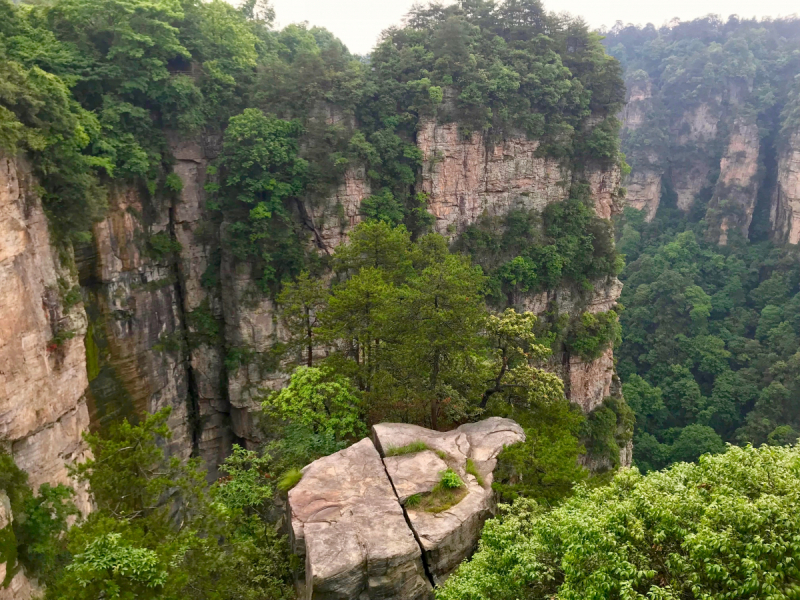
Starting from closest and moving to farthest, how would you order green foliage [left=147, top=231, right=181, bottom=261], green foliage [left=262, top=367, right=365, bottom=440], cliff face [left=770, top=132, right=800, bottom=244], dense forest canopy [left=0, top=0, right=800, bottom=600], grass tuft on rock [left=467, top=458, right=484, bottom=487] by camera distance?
1. dense forest canopy [left=0, top=0, right=800, bottom=600]
2. grass tuft on rock [left=467, top=458, right=484, bottom=487]
3. green foliage [left=262, top=367, right=365, bottom=440]
4. green foliage [left=147, top=231, right=181, bottom=261]
5. cliff face [left=770, top=132, right=800, bottom=244]

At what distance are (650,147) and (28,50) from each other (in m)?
58.9

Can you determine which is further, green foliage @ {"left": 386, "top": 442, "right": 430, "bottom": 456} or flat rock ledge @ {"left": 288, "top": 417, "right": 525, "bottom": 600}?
green foliage @ {"left": 386, "top": 442, "right": 430, "bottom": 456}

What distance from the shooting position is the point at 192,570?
7.91 metres

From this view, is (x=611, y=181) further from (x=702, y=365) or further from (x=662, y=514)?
(x=662, y=514)

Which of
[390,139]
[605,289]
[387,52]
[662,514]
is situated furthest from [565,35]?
[662,514]

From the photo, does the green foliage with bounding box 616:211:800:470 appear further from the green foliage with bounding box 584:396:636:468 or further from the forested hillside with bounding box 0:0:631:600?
the forested hillside with bounding box 0:0:631:600

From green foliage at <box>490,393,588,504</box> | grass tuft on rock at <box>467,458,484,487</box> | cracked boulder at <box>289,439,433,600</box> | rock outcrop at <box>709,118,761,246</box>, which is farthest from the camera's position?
rock outcrop at <box>709,118,761,246</box>

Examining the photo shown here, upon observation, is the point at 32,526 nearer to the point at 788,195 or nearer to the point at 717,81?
the point at 788,195

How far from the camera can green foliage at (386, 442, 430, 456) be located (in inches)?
452

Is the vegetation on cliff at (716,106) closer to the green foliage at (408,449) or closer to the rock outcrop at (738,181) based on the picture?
the rock outcrop at (738,181)

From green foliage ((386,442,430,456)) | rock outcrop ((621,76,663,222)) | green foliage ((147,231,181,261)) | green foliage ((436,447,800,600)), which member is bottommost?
green foliage ((386,442,430,456))

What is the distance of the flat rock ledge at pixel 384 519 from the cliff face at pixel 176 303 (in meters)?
9.84

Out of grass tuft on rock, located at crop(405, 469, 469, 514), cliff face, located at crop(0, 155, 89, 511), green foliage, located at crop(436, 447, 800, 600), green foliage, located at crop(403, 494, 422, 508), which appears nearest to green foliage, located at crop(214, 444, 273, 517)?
green foliage, located at crop(403, 494, 422, 508)

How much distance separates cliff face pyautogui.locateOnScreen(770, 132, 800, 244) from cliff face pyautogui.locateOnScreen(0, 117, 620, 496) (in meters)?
27.0
